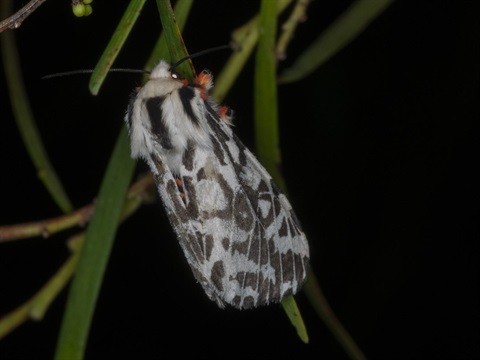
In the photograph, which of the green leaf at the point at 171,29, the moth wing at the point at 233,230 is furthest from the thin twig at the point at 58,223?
the green leaf at the point at 171,29

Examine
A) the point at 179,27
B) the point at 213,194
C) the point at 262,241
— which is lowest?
the point at 262,241

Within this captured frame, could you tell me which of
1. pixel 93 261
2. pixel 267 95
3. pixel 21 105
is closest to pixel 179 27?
pixel 267 95

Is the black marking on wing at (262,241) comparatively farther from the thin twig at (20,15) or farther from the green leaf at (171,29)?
the thin twig at (20,15)

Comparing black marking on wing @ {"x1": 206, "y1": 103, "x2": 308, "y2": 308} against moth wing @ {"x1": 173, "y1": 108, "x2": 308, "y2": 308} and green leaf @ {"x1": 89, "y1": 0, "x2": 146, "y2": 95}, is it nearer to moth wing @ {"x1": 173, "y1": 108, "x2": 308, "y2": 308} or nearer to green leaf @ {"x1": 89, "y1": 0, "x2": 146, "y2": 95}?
moth wing @ {"x1": 173, "y1": 108, "x2": 308, "y2": 308}

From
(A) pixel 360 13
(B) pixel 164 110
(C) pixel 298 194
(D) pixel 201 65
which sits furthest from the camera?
(C) pixel 298 194

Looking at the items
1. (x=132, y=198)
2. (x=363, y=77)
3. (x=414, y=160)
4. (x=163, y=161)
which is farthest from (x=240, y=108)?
(x=163, y=161)

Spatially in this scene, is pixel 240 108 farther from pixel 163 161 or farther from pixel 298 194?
pixel 163 161

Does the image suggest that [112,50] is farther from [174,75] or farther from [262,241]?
[262,241]

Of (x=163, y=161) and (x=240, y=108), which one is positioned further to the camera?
(x=240, y=108)
